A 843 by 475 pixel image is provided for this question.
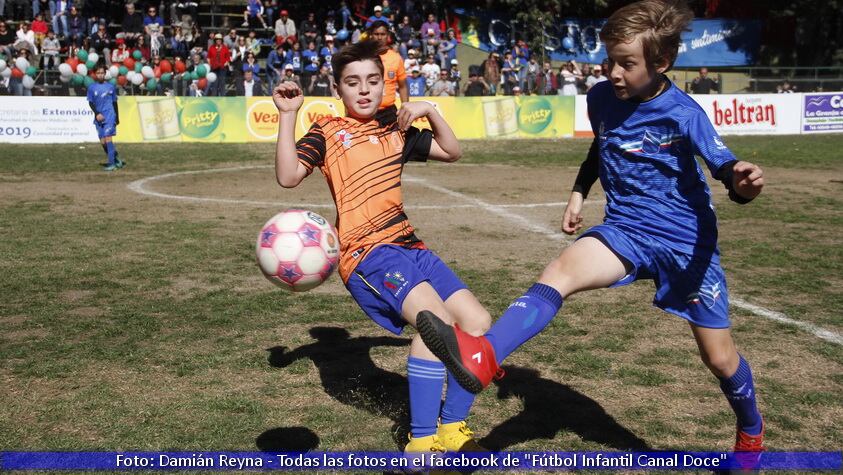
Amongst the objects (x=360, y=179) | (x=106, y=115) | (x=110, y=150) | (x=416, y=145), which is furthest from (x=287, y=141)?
(x=106, y=115)

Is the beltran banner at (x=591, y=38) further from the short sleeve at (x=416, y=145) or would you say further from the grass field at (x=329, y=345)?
the short sleeve at (x=416, y=145)

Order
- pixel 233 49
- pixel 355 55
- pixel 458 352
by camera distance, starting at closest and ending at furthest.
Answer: pixel 458 352, pixel 355 55, pixel 233 49

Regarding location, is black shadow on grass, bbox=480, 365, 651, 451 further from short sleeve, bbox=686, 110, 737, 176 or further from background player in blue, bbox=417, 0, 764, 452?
short sleeve, bbox=686, 110, 737, 176

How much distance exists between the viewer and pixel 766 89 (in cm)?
3062

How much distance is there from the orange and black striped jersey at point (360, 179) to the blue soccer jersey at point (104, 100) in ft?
47.3

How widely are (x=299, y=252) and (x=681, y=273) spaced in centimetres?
182

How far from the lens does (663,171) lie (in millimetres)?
3965

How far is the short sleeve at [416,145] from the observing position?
4.55m

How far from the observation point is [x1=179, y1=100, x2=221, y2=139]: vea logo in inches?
912

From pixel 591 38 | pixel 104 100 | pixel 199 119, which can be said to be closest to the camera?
A: pixel 104 100

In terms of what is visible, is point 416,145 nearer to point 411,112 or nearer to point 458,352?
point 411,112

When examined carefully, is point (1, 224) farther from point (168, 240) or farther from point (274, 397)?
point (274, 397)

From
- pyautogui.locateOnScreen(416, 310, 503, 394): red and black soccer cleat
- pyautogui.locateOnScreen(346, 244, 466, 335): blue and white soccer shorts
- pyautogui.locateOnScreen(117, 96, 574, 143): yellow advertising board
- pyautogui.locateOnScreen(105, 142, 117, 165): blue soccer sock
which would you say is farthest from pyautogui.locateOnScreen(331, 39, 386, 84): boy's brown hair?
pyautogui.locateOnScreen(117, 96, 574, 143): yellow advertising board

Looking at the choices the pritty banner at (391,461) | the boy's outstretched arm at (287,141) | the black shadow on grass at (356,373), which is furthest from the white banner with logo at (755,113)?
the boy's outstretched arm at (287,141)
